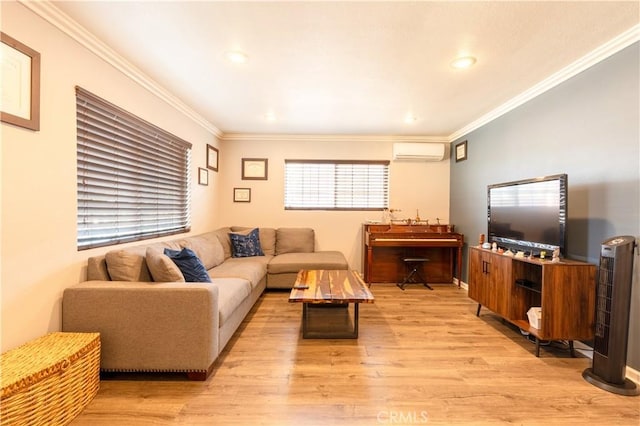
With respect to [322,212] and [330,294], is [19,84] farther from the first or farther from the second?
[322,212]

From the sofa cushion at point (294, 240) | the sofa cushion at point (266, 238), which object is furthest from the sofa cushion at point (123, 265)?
the sofa cushion at point (294, 240)

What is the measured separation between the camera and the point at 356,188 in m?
4.79

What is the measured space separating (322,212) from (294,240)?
698mm

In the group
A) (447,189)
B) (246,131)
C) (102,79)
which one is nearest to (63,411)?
(102,79)

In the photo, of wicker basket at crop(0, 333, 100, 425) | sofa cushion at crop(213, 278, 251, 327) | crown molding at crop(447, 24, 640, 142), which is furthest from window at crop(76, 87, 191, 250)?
crown molding at crop(447, 24, 640, 142)

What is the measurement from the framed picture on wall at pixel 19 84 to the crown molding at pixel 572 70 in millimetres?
3832

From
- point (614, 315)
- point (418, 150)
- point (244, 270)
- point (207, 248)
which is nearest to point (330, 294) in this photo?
point (244, 270)

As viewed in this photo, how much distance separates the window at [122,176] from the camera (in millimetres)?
2072

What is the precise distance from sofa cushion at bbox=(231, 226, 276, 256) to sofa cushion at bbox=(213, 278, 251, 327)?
155 cm

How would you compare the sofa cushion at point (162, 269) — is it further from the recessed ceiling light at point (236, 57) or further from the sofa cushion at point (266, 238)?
the sofa cushion at point (266, 238)

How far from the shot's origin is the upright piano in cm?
423

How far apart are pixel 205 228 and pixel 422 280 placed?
11.3 feet

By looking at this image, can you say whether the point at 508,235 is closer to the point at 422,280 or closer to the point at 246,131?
the point at 422,280

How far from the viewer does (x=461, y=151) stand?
4.33 m
